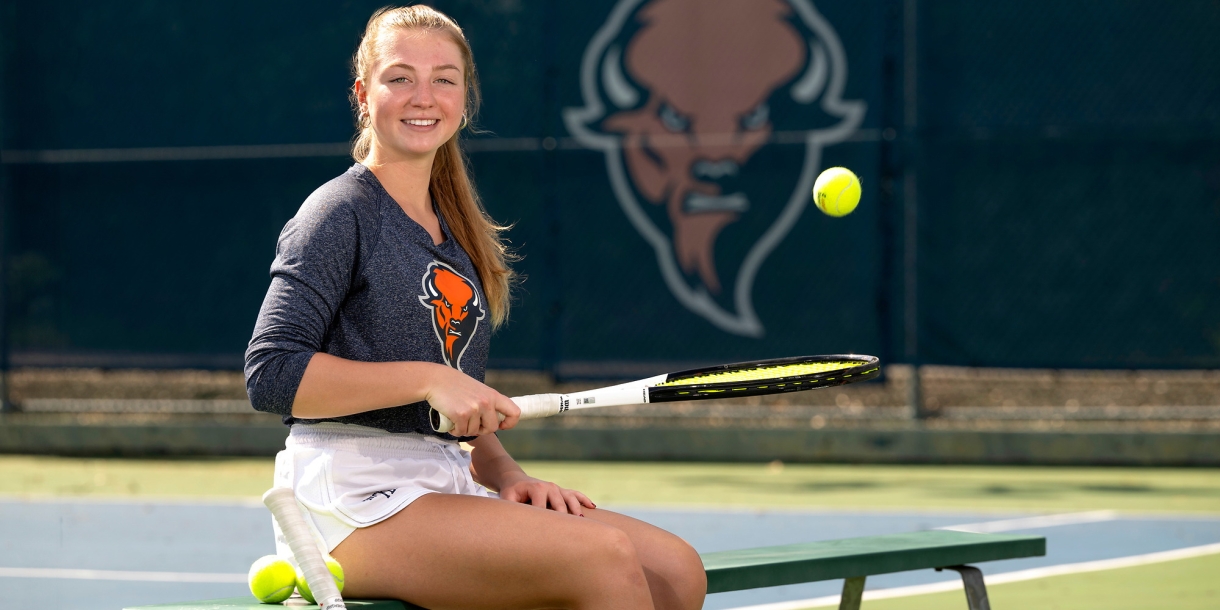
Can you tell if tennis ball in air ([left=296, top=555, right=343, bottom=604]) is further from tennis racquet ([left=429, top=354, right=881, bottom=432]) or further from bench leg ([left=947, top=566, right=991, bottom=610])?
bench leg ([left=947, top=566, right=991, bottom=610])

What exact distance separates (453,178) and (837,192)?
131cm

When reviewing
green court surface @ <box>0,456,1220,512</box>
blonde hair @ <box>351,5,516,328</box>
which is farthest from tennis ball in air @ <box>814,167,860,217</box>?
Answer: green court surface @ <box>0,456,1220,512</box>

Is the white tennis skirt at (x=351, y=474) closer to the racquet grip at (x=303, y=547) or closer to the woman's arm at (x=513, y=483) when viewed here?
the racquet grip at (x=303, y=547)

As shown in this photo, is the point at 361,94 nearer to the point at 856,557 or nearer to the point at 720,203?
the point at 856,557

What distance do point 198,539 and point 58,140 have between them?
12.4 feet

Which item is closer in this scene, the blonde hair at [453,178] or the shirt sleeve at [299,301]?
the shirt sleeve at [299,301]

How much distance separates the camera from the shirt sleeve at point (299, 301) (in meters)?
2.42

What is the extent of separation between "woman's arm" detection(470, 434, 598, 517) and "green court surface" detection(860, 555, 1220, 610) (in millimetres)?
2019

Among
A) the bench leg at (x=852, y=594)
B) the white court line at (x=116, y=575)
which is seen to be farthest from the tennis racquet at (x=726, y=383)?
the white court line at (x=116, y=575)

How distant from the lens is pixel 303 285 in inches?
96.5

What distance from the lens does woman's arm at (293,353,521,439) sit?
2.41 meters

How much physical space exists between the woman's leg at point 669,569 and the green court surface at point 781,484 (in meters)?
4.05

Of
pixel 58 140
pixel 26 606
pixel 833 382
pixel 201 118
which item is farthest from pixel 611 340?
pixel 833 382

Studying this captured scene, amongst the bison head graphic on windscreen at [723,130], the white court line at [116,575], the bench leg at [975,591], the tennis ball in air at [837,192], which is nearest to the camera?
the bench leg at [975,591]
